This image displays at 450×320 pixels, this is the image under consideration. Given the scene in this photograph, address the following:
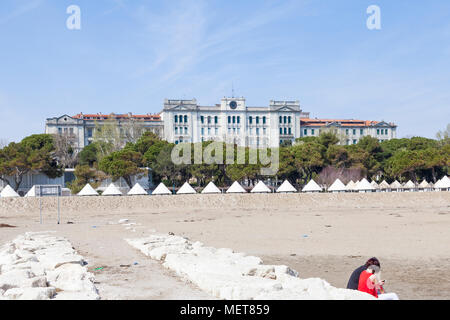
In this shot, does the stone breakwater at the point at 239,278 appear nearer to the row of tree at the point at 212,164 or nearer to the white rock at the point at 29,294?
the white rock at the point at 29,294

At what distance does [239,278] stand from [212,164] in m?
47.7

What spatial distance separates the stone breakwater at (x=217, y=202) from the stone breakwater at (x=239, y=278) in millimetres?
25604

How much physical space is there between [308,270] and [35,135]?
6790 centimetres

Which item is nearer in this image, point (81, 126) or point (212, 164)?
point (212, 164)

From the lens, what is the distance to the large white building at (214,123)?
101m

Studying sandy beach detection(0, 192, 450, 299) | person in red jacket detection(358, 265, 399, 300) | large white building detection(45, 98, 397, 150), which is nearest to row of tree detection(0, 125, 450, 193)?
sandy beach detection(0, 192, 450, 299)

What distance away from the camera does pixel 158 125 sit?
339 ft

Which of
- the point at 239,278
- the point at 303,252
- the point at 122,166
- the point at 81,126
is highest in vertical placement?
the point at 81,126

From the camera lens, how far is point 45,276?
745 centimetres

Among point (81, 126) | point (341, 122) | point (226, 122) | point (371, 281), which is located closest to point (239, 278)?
point (371, 281)

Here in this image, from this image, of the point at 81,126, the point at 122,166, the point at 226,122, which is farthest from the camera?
the point at 226,122

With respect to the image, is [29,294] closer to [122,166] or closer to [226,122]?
[122,166]

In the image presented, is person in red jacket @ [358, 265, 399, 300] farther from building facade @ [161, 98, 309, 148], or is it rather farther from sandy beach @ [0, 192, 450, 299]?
building facade @ [161, 98, 309, 148]
